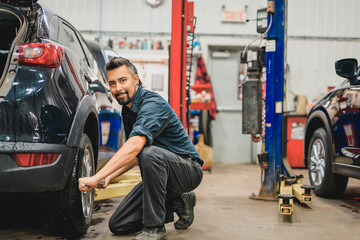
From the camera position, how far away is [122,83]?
2.17m

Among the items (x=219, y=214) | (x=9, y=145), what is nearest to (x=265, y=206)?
(x=219, y=214)

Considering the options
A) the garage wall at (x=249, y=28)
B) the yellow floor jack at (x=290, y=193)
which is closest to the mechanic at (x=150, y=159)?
the yellow floor jack at (x=290, y=193)

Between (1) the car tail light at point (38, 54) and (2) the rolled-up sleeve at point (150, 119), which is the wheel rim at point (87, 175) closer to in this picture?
(2) the rolled-up sleeve at point (150, 119)

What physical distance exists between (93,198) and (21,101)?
3.31 ft

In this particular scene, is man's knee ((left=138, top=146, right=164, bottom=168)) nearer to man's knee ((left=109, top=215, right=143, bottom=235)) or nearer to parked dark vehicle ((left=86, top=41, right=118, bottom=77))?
man's knee ((left=109, top=215, right=143, bottom=235))

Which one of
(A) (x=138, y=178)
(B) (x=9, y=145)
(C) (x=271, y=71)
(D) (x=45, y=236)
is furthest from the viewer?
(C) (x=271, y=71)

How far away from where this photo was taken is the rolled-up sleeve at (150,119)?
6.59 feet

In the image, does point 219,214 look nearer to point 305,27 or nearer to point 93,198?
point 93,198

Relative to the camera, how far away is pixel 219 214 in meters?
3.03

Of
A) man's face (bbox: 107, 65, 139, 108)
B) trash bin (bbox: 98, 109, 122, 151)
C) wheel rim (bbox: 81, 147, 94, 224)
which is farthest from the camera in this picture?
trash bin (bbox: 98, 109, 122, 151)

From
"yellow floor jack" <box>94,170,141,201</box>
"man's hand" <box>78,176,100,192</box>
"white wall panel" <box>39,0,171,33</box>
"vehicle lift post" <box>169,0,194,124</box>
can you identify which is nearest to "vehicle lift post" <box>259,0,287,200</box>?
"vehicle lift post" <box>169,0,194,124</box>

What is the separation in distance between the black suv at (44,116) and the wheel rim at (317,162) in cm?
248

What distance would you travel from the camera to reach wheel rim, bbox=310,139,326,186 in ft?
12.4

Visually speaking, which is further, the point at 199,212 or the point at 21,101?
the point at 199,212
